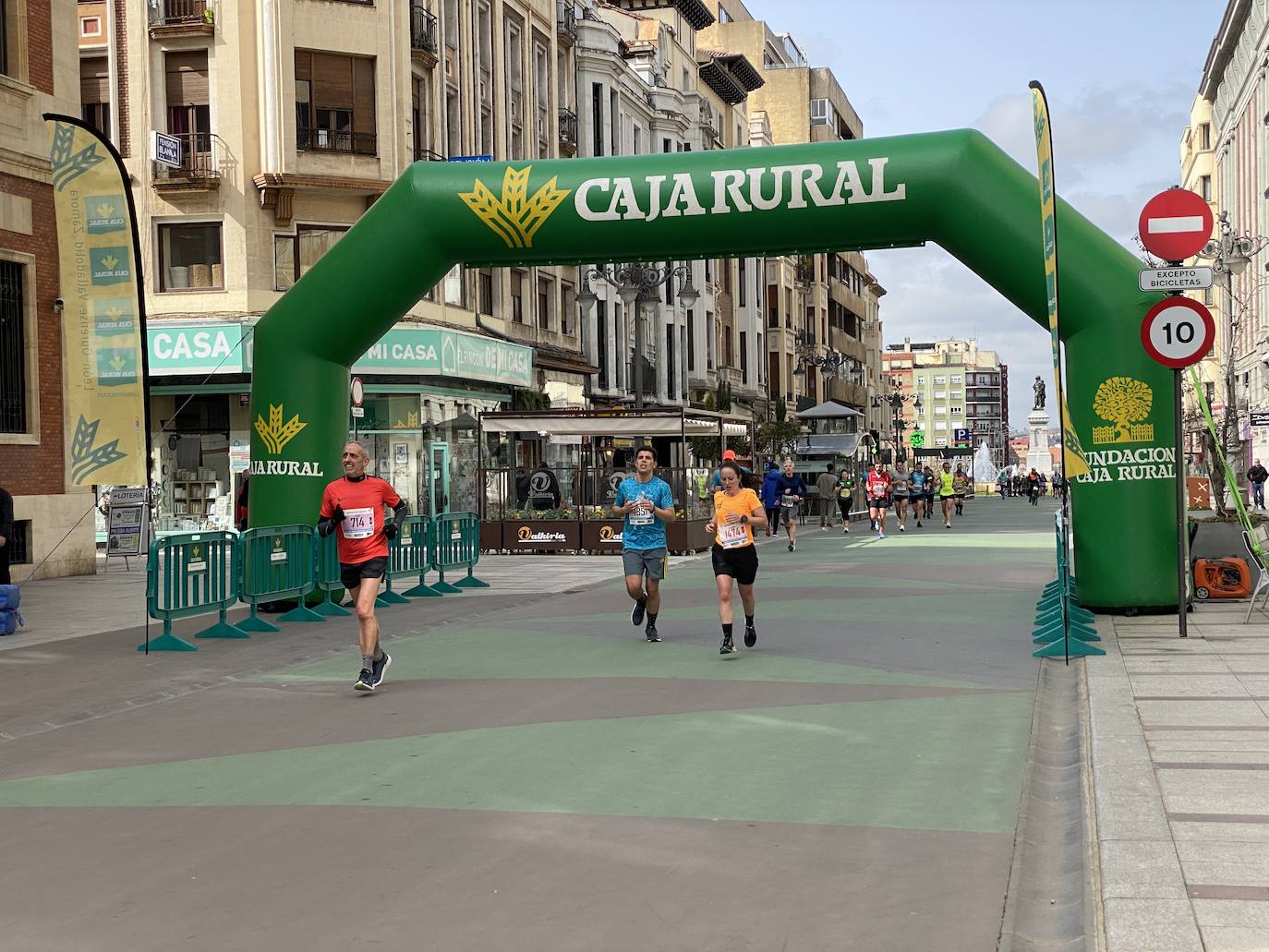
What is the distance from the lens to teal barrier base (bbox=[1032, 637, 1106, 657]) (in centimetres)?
1191

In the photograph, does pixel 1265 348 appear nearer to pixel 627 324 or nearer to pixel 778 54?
pixel 627 324

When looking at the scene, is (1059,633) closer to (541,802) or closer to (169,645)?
(541,802)

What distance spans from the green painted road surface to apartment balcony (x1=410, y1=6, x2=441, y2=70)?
24.9 m

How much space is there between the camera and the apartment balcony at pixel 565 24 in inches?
1866

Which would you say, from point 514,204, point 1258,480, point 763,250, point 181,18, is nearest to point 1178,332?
point 763,250

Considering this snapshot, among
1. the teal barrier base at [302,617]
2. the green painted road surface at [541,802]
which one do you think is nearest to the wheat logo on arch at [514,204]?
the teal barrier base at [302,617]

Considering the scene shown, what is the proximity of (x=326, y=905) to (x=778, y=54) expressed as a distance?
94016 mm

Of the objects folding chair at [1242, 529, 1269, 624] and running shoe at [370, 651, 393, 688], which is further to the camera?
folding chair at [1242, 529, 1269, 624]

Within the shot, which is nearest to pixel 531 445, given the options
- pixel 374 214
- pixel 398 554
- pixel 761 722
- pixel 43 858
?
pixel 398 554

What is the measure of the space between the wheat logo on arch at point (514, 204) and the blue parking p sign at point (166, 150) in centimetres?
1815

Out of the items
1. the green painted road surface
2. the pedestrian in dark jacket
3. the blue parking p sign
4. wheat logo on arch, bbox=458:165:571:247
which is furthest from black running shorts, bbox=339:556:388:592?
the pedestrian in dark jacket

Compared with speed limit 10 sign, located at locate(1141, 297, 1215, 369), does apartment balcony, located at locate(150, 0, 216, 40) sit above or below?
above

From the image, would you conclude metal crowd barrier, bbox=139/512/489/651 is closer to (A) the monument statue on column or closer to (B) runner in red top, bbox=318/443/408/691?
(B) runner in red top, bbox=318/443/408/691

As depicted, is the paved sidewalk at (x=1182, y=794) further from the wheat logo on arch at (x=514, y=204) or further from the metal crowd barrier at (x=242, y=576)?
the metal crowd barrier at (x=242, y=576)
